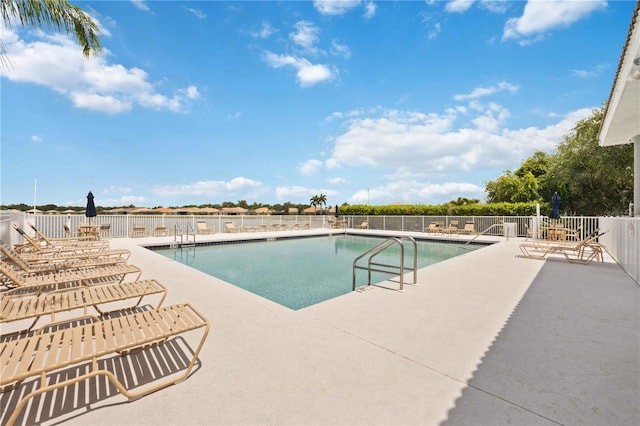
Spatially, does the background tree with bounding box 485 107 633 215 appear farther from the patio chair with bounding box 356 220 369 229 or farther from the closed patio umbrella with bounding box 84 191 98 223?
the closed patio umbrella with bounding box 84 191 98 223

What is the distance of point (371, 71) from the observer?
639 inches

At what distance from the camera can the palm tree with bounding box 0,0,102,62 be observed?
254 inches

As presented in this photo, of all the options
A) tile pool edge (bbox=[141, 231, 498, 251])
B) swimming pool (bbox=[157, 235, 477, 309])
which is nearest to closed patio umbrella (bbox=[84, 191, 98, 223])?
tile pool edge (bbox=[141, 231, 498, 251])

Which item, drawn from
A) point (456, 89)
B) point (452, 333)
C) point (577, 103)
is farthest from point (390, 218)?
point (452, 333)

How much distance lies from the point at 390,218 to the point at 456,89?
8955 mm

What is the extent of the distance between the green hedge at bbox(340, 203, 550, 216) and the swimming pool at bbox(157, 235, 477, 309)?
552cm

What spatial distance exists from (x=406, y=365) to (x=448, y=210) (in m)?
18.5

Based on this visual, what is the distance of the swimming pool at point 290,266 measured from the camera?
6.19 meters

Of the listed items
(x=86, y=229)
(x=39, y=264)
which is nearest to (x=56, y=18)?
(x=39, y=264)

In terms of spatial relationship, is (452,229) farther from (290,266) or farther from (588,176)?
(588,176)

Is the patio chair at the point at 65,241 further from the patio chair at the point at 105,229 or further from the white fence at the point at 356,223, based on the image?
the patio chair at the point at 105,229

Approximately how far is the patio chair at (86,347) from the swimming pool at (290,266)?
10.0ft

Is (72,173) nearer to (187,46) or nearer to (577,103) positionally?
(187,46)

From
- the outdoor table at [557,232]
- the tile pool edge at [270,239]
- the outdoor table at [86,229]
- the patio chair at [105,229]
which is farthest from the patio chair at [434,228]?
the patio chair at [105,229]
